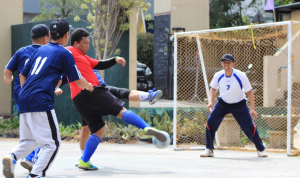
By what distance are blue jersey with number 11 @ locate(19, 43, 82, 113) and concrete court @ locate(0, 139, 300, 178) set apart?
1173 mm

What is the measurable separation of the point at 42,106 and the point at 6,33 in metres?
10.6

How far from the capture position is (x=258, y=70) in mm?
13508

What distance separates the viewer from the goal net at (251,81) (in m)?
9.28

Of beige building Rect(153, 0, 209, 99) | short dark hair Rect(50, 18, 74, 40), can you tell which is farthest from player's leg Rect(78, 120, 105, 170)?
beige building Rect(153, 0, 209, 99)

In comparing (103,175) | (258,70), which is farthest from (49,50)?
(258,70)

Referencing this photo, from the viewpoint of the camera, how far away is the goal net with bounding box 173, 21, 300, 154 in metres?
9.28

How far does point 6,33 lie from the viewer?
1410 centimetres

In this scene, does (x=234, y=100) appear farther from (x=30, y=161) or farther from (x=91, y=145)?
(x=30, y=161)

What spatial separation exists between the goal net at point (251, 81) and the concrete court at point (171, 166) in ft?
5.41

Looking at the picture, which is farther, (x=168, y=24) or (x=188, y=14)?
(x=188, y=14)

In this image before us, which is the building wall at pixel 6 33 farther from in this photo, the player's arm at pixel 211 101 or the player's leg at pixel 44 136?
the player's leg at pixel 44 136

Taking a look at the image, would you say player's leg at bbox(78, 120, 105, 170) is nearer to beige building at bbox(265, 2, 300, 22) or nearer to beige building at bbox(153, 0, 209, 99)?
beige building at bbox(153, 0, 209, 99)

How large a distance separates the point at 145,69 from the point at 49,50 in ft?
44.4

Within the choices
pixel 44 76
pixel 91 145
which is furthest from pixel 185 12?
pixel 44 76
